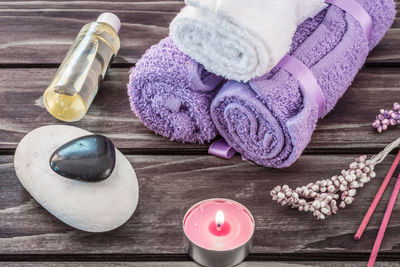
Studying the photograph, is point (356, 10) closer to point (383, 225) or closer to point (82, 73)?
point (383, 225)

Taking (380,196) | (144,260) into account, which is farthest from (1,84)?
(380,196)

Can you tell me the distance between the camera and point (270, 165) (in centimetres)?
74

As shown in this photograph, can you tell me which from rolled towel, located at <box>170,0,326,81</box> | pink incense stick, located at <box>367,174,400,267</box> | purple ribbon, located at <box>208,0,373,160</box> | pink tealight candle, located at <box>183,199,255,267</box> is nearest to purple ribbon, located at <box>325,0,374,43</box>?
purple ribbon, located at <box>208,0,373,160</box>

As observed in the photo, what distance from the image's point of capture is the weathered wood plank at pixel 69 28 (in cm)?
95

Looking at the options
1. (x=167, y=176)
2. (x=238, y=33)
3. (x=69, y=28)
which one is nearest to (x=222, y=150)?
(x=167, y=176)

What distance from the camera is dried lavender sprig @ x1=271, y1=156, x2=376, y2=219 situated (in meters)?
0.69

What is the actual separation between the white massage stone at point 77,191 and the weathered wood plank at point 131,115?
11 cm

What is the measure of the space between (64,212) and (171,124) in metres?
0.20

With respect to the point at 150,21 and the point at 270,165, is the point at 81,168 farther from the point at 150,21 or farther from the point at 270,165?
the point at 150,21

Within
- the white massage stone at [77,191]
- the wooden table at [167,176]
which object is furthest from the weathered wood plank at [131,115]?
the white massage stone at [77,191]

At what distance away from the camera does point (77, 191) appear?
2.13ft

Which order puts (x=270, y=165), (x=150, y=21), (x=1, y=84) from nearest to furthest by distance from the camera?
1. (x=270, y=165)
2. (x=1, y=84)
3. (x=150, y=21)

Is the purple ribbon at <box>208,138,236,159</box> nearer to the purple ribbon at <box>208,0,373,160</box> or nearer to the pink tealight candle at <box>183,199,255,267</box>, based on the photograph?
the purple ribbon at <box>208,0,373,160</box>

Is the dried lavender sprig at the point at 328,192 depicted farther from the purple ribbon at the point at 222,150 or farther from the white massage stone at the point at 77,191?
the white massage stone at the point at 77,191
